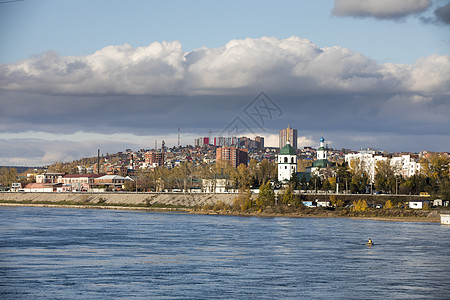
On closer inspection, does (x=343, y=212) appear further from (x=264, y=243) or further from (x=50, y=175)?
(x=50, y=175)

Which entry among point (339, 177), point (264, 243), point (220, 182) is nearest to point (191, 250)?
point (264, 243)

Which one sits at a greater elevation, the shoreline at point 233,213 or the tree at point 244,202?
the tree at point 244,202

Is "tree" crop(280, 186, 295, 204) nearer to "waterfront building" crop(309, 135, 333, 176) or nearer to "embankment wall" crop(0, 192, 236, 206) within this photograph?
"embankment wall" crop(0, 192, 236, 206)

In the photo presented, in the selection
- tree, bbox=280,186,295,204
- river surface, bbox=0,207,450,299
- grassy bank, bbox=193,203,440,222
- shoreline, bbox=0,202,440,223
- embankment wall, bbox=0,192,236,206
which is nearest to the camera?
river surface, bbox=0,207,450,299

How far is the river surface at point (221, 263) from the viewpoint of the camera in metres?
31.3

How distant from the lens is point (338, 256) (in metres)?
44.0

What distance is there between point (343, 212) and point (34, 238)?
148ft

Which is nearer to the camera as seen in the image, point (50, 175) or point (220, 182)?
point (220, 182)

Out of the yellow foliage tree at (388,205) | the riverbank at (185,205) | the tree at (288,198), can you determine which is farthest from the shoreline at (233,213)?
the tree at (288,198)

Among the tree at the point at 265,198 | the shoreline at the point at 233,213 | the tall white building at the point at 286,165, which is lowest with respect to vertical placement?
the shoreline at the point at 233,213

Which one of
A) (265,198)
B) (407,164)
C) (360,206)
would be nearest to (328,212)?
(360,206)

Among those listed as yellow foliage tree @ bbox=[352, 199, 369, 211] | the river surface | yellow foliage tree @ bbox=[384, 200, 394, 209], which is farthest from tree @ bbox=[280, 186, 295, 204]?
the river surface

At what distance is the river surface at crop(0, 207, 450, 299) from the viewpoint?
31.3 meters

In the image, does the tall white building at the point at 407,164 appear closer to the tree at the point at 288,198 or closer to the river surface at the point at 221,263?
the tree at the point at 288,198
